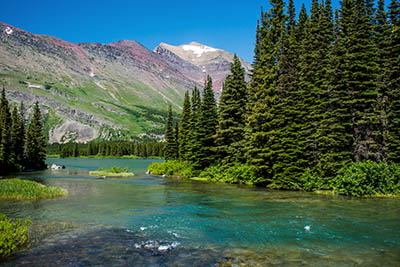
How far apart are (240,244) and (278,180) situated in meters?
25.9

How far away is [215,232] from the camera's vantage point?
1880 centimetres

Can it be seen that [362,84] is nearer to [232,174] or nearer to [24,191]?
[232,174]

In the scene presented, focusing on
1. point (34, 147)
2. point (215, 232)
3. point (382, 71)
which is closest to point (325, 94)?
point (382, 71)

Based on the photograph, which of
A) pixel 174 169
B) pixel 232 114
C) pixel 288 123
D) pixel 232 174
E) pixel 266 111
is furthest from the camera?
pixel 174 169

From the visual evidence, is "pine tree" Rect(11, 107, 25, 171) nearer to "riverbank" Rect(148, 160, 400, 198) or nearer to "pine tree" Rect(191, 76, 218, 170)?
"pine tree" Rect(191, 76, 218, 170)

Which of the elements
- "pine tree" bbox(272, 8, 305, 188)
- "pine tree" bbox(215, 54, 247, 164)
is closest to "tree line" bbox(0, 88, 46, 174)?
"pine tree" bbox(215, 54, 247, 164)

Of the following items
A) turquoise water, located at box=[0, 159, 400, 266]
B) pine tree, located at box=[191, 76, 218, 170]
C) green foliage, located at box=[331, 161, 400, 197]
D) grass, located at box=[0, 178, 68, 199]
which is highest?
pine tree, located at box=[191, 76, 218, 170]

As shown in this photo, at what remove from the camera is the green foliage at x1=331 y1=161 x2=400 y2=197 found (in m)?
32.6

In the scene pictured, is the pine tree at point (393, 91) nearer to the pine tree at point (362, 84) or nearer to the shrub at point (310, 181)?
the pine tree at point (362, 84)

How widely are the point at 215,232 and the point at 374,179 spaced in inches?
900

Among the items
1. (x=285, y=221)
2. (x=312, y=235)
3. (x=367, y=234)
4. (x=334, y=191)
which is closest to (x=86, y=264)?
(x=312, y=235)

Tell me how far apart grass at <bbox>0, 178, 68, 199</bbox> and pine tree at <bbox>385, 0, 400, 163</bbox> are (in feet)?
126

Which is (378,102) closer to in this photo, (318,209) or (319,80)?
(319,80)

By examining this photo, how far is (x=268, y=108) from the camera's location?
43812mm
